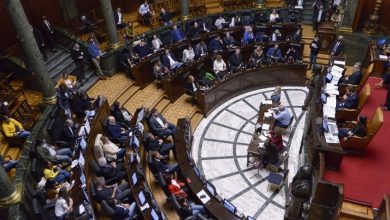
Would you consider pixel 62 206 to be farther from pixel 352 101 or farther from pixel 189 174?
pixel 352 101

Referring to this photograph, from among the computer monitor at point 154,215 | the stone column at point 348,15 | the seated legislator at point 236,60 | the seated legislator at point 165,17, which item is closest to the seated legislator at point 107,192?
the computer monitor at point 154,215

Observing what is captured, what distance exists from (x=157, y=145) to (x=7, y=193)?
3.84 meters

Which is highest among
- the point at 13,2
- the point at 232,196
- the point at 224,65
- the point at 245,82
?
the point at 13,2

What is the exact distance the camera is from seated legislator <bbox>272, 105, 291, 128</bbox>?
34.9ft

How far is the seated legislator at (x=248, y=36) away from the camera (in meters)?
14.2

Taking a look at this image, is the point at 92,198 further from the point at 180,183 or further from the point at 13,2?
the point at 13,2

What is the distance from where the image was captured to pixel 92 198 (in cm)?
796

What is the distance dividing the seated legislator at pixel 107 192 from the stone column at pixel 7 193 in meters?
1.64

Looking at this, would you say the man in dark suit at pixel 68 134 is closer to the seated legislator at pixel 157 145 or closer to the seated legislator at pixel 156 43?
the seated legislator at pixel 157 145

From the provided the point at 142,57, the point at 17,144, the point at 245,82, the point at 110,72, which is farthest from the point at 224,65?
the point at 17,144

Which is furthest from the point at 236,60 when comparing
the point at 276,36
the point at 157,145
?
the point at 157,145

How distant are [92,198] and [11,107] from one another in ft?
15.5

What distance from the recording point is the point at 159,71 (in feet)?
41.2

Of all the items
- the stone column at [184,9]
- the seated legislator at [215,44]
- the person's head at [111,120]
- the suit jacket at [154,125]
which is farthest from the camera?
the stone column at [184,9]
